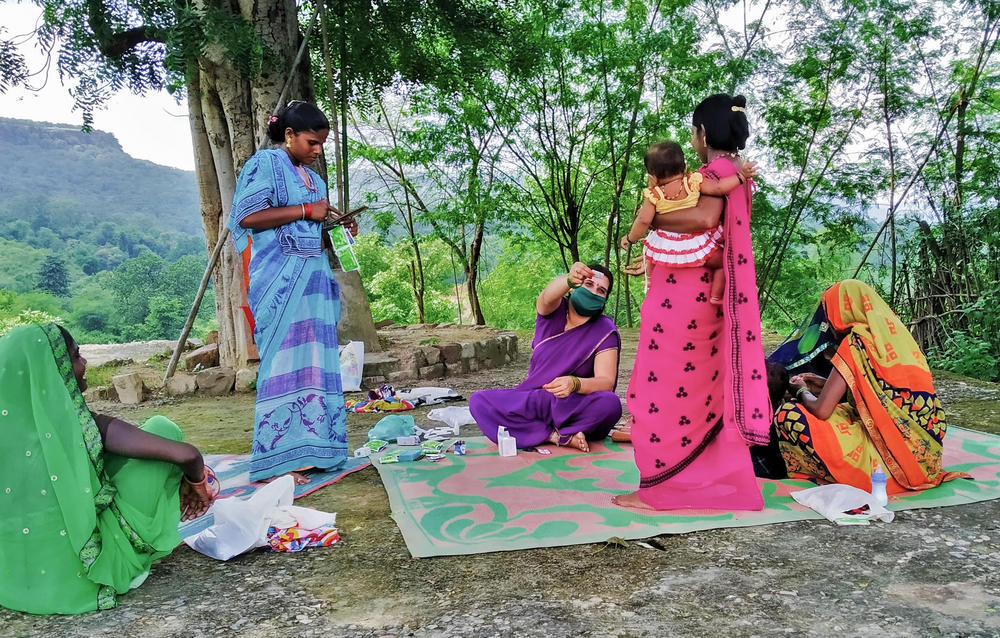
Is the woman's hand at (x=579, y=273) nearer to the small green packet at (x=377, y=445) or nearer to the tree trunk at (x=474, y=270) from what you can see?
the small green packet at (x=377, y=445)

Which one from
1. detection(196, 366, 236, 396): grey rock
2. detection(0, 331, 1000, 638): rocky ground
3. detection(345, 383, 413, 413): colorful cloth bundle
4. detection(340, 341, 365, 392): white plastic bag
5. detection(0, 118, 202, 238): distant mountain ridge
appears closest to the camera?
detection(0, 331, 1000, 638): rocky ground

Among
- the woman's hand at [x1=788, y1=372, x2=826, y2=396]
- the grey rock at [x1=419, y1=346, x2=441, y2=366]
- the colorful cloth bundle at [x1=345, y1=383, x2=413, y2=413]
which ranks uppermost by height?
the woman's hand at [x1=788, y1=372, x2=826, y2=396]

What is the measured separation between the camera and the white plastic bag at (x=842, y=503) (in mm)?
2746

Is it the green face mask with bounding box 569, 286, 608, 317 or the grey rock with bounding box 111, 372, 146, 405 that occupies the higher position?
the green face mask with bounding box 569, 286, 608, 317

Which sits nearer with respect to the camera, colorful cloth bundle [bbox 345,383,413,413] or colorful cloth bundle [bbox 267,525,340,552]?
colorful cloth bundle [bbox 267,525,340,552]

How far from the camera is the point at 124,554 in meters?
2.18

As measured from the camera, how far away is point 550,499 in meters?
3.11

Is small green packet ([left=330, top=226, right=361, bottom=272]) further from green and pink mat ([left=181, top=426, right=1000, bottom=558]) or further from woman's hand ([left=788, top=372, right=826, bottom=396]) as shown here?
woman's hand ([left=788, top=372, right=826, bottom=396])

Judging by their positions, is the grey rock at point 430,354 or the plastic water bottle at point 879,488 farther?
the grey rock at point 430,354

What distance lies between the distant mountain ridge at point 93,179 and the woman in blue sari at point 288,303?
44.5 m

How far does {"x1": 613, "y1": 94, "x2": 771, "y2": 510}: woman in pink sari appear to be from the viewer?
2.81 m

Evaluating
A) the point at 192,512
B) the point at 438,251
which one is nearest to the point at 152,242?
the point at 438,251

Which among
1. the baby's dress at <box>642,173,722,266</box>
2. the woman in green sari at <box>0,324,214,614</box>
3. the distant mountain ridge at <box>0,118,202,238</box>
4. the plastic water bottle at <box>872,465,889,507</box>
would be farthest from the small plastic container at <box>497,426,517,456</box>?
the distant mountain ridge at <box>0,118,202,238</box>

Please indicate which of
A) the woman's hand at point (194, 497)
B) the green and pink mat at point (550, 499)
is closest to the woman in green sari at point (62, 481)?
the woman's hand at point (194, 497)
